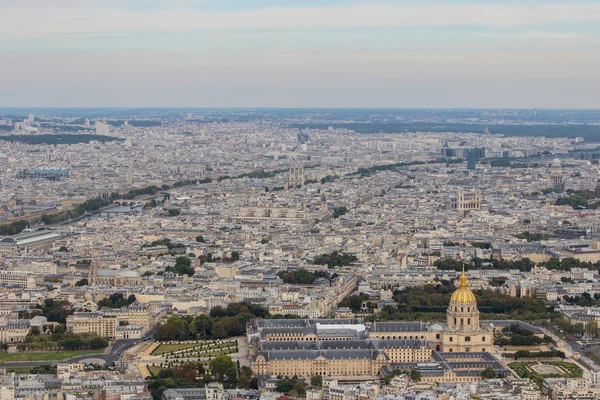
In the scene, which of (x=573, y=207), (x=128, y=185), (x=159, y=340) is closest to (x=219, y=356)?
(x=159, y=340)

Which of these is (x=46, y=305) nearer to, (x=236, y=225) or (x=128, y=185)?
(x=236, y=225)

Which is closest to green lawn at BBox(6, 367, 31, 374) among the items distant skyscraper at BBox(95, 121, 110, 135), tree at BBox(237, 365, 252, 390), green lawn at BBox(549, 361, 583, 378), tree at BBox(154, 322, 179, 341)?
tree at BBox(154, 322, 179, 341)

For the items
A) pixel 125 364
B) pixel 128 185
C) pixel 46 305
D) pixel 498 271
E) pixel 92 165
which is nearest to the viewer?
pixel 125 364

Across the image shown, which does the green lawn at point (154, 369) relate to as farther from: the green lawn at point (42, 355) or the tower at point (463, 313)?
the tower at point (463, 313)

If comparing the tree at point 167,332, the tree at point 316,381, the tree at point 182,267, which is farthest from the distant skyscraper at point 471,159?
the tree at point 316,381

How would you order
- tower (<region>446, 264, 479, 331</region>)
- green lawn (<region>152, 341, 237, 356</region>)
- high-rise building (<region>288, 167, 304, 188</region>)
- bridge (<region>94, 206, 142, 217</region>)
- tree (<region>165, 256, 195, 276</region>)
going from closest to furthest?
green lawn (<region>152, 341, 237, 356</region>)
tower (<region>446, 264, 479, 331</region>)
tree (<region>165, 256, 195, 276</region>)
bridge (<region>94, 206, 142, 217</region>)
high-rise building (<region>288, 167, 304, 188</region>)

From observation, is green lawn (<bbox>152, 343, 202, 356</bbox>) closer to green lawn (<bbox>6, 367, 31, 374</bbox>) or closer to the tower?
green lawn (<bbox>6, 367, 31, 374</bbox>)

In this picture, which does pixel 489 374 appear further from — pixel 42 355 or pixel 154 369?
pixel 42 355
